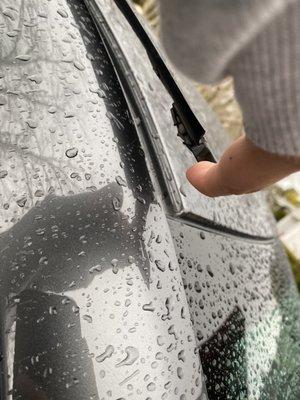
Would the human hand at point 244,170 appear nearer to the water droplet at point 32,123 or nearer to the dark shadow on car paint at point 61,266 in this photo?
the dark shadow on car paint at point 61,266

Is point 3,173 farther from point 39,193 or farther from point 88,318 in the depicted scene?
point 88,318

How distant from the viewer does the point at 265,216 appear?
1907 mm

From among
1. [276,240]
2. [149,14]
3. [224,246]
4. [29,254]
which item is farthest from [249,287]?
[149,14]

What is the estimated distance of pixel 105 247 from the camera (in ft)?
3.59

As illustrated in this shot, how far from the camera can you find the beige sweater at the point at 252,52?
78 cm

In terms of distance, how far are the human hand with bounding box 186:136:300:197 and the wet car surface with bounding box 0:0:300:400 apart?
13cm

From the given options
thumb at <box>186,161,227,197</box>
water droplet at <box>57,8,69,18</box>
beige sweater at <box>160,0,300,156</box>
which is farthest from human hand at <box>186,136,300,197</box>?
water droplet at <box>57,8,69,18</box>

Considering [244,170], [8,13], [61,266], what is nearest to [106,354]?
[61,266]

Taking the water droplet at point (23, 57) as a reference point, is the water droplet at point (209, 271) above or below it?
below

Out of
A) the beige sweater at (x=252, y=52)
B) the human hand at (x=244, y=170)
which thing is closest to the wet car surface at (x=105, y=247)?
the human hand at (x=244, y=170)

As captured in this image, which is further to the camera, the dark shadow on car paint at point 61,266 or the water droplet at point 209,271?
the water droplet at point 209,271

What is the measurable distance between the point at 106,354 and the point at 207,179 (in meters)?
0.39

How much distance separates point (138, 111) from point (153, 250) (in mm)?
385

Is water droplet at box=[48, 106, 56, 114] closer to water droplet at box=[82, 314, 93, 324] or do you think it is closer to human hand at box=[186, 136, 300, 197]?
human hand at box=[186, 136, 300, 197]
